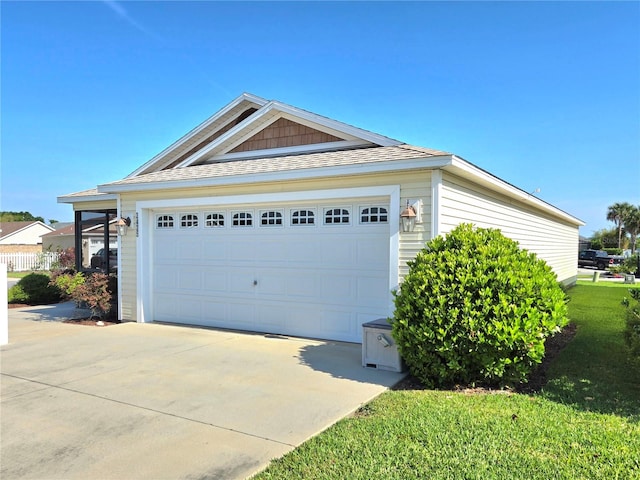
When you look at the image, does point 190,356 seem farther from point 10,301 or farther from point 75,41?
point 10,301

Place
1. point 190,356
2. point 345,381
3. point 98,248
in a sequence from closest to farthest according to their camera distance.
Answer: point 345,381
point 190,356
point 98,248

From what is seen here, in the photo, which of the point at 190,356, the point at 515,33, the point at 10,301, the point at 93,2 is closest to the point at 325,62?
the point at 515,33

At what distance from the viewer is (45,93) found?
41.7 ft

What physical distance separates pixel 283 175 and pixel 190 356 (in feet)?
11.3

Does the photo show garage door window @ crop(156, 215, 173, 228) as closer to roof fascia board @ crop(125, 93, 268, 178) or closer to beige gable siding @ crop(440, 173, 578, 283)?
roof fascia board @ crop(125, 93, 268, 178)

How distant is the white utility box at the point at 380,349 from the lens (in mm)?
5797

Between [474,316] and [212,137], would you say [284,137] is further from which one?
[474,316]

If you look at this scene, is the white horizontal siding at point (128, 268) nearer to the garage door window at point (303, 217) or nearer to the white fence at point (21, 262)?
the garage door window at point (303, 217)

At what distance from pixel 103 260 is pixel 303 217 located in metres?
8.81

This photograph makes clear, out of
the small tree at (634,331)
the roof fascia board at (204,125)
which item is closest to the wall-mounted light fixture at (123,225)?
the roof fascia board at (204,125)

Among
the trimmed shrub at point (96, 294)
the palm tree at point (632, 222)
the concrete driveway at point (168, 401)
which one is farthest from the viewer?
the palm tree at point (632, 222)

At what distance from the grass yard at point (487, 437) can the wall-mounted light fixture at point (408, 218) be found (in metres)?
2.67

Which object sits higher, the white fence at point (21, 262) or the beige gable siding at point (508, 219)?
the beige gable siding at point (508, 219)

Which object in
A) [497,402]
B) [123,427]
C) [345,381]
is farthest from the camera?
[345,381]
